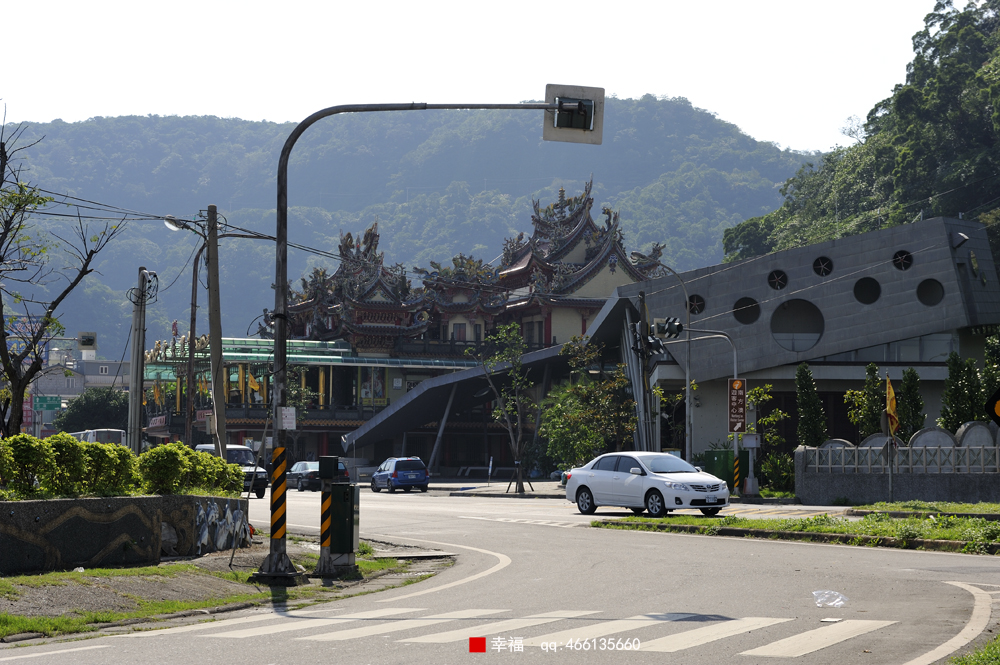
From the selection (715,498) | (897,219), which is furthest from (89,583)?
(897,219)

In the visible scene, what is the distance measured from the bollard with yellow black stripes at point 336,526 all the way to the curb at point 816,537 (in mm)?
A: 8229

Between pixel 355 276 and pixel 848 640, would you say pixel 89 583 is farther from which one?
pixel 355 276

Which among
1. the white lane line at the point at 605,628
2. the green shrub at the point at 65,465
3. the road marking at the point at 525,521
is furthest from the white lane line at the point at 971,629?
the road marking at the point at 525,521

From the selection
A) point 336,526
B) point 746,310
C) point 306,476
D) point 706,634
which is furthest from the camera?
point 306,476

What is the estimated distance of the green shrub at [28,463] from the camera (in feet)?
41.0

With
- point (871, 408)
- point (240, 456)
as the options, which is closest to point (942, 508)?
point (871, 408)

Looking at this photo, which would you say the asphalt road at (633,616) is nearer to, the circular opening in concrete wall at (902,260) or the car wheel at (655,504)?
the car wheel at (655,504)

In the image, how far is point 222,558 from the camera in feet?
50.2

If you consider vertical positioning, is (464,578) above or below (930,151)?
below

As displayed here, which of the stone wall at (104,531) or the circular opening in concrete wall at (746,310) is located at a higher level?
the circular opening in concrete wall at (746,310)

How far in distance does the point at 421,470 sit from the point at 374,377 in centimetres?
2157

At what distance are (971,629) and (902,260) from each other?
120 feet

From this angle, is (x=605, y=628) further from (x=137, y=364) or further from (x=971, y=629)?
(x=137, y=364)

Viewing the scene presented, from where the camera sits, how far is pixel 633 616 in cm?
1005
